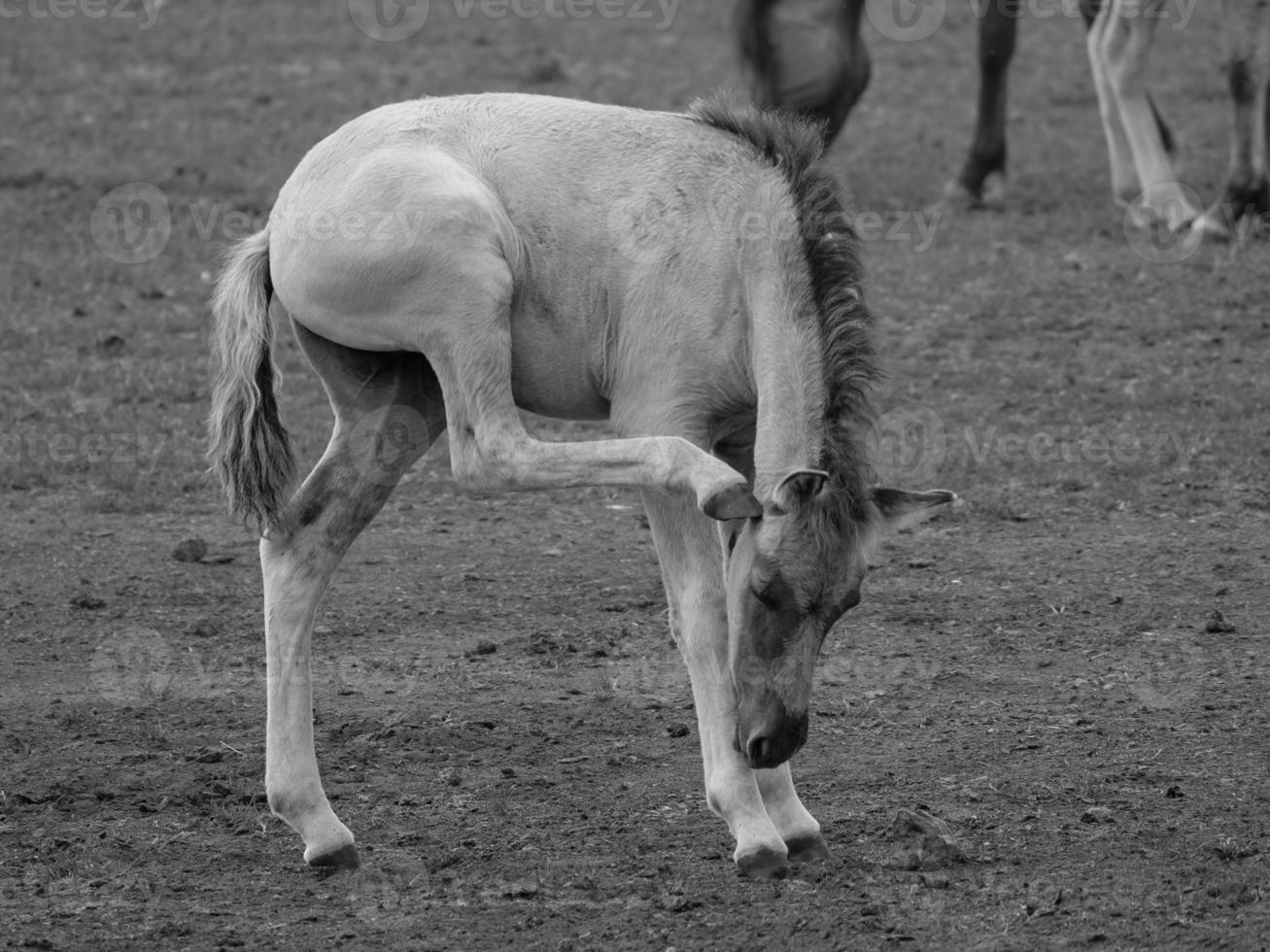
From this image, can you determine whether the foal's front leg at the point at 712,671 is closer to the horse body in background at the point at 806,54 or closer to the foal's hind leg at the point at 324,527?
the foal's hind leg at the point at 324,527

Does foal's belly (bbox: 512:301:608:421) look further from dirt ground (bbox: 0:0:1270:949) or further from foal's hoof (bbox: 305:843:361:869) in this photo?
A: foal's hoof (bbox: 305:843:361:869)

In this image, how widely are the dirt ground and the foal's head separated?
45 centimetres

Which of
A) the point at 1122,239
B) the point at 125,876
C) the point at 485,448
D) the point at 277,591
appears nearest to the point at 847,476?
the point at 485,448

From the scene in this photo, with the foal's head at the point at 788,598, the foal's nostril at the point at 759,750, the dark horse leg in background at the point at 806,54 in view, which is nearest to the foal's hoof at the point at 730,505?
the foal's head at the point at 788,598

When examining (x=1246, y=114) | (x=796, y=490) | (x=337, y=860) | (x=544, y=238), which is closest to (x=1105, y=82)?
(x=1246, y=114)

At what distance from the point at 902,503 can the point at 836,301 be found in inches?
19.8

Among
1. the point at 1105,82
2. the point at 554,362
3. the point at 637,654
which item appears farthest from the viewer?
the point at 1105,82

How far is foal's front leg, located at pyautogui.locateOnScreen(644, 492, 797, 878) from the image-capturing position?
432cm

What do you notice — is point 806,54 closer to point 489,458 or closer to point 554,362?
point 554,362

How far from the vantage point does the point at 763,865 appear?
431cm

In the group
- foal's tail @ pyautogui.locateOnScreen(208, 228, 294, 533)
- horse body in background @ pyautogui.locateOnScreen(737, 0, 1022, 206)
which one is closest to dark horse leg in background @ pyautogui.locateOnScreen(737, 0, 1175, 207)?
horse body in background @ pyautogui.locateOnScreen(737, 0, 1022, 206)

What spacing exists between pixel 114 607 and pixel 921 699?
9.33 feet

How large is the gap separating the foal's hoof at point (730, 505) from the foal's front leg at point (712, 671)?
0.40 m

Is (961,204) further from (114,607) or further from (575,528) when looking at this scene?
(114,607)
